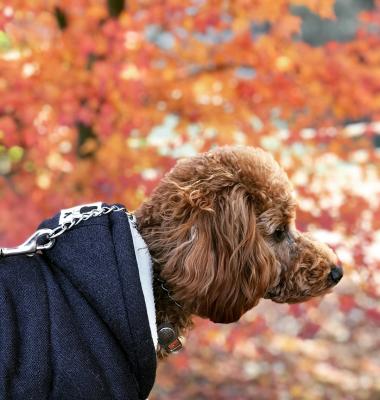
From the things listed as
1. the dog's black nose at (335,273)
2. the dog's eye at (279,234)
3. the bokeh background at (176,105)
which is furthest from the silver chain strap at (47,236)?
the bokeh background at (176,105)

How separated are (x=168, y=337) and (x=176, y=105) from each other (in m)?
2.58

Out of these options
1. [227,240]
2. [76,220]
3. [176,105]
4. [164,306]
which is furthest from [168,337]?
[176,105]

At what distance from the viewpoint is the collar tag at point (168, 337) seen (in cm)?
276

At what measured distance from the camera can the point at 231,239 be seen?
8.99ft

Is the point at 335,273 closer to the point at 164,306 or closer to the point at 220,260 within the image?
the point at 220,260

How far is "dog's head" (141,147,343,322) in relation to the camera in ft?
8.64

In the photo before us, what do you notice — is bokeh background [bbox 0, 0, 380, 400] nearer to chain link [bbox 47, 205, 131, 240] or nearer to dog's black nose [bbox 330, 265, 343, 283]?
dog's black nose [bbox 330, 265, 343, 283]

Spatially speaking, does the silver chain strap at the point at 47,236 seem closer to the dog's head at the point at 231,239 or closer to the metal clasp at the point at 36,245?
the metal clasp at the point at 36,245

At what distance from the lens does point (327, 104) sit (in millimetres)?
5000

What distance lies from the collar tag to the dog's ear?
13cm

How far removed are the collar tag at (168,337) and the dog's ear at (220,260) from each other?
13 cm

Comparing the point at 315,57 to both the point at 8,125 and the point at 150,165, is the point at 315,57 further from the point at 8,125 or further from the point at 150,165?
the point at 8,125

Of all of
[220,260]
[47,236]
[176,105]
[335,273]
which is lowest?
[335,273]

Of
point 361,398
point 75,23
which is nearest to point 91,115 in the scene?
point 75,23
